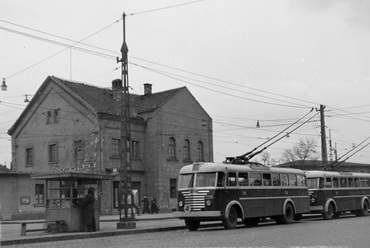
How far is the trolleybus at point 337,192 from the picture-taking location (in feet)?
98.5

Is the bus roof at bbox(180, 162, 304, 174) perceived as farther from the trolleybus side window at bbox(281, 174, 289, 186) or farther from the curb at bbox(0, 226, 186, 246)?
the curb at bbox(0, 226, 186, 246)

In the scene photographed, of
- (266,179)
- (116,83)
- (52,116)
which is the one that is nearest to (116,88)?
(116,83)

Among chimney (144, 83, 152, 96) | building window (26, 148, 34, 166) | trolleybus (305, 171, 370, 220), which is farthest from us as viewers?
chimney (144, 83, 152, 96)

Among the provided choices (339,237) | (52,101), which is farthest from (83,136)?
(339,237)

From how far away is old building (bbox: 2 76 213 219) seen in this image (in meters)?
43.2

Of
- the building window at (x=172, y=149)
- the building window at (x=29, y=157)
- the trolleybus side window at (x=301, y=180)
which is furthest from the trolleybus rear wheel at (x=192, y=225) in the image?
the building window at (x=29, y=157)

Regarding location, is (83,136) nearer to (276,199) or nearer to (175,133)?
(175,133)

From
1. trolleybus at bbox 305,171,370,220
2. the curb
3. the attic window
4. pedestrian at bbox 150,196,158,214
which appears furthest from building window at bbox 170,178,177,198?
the curb

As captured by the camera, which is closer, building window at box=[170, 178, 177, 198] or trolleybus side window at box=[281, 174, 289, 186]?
trolleybus side window at box=[281, 174, 289, 186]

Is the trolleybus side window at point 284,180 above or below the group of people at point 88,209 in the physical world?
above

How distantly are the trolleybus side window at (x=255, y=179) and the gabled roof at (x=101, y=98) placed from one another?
20.6m

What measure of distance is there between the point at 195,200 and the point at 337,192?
12.0 metres

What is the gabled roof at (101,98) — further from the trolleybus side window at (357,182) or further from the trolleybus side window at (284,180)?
the trolleybus side window at (284,180)

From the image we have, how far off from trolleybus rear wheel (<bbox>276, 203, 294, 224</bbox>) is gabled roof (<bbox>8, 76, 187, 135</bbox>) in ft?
66.5
